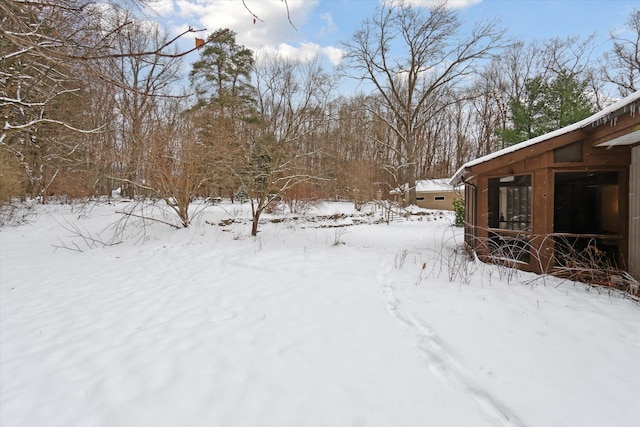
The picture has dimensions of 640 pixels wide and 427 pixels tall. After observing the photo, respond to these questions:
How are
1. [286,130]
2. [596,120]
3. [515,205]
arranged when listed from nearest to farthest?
[596,120] < [286,130] < [515,205]

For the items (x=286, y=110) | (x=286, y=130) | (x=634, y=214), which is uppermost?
(x=286, y=110)

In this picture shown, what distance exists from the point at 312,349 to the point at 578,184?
27.7 ft

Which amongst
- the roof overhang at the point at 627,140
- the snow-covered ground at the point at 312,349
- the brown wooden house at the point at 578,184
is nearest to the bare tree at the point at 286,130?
the snow-covered ground at the point at 312,349

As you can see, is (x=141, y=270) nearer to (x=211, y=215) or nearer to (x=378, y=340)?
(x=378, y=340)

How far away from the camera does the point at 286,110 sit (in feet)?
40.3

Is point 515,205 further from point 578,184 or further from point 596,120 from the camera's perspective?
point 596,120

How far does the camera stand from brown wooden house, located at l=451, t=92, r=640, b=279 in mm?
4305

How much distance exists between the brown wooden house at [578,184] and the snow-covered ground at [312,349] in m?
0.79

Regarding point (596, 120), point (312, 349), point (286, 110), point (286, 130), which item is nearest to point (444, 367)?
point (312, 349)

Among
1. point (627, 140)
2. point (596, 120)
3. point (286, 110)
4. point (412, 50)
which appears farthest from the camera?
point (412, 50)

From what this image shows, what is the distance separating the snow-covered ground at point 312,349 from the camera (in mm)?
1906

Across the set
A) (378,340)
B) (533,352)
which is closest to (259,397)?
(378,340)

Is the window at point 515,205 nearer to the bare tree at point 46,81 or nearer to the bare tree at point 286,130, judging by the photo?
the bare tree at point 286,130

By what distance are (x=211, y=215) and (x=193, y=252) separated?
562cm
